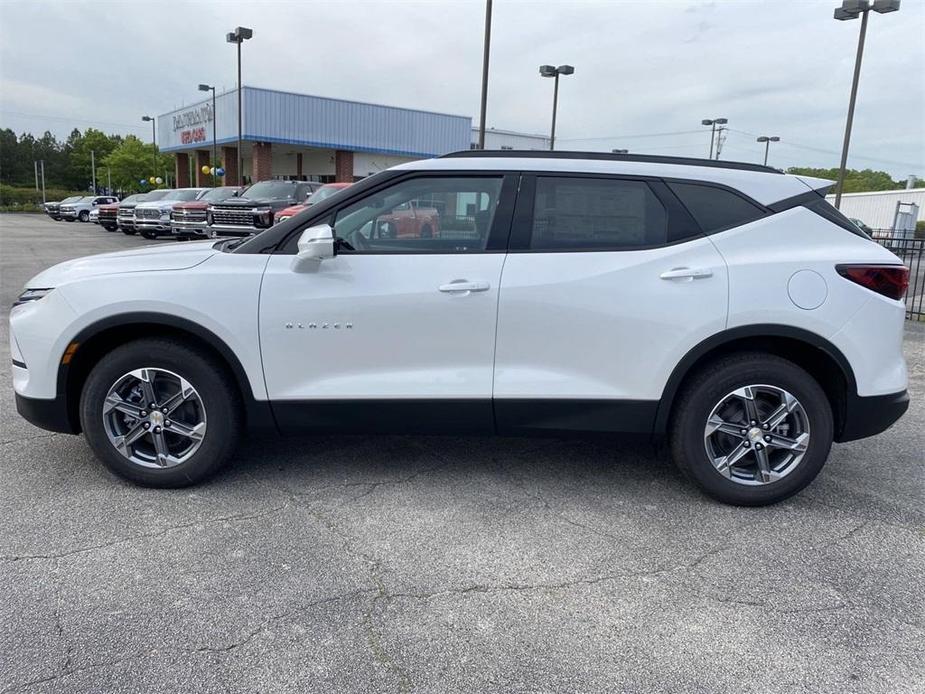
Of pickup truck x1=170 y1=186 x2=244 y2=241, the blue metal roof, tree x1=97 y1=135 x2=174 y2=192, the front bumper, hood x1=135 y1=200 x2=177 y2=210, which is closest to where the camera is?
pickup truck x1=170 y1=186 x2=244 y2=241

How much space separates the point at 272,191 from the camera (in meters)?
18.1

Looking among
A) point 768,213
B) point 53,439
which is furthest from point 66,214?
point 768,213

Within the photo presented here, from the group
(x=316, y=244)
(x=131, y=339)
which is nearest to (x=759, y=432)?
(x=316, y=244)

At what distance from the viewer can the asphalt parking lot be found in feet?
8.04

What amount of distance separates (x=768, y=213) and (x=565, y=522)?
75.3 inches

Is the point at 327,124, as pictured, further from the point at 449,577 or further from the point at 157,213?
the point at 449,577

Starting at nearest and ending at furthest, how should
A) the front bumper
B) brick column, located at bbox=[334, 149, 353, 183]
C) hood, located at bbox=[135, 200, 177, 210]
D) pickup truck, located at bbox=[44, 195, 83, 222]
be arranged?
1. the front bumper
2. hood, located at bbox=[135, 200, 177, 210]
3. brick column, located at bbox=[334, 149, 353, 183]
4. pickup truck, located at bbox=[44, 195, 83, 222]

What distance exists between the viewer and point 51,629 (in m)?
2.61

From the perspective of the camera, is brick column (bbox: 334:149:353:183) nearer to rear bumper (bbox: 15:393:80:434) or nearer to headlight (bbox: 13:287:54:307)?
headlight (bbox: 13:287:54:307)

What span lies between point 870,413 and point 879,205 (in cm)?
5032

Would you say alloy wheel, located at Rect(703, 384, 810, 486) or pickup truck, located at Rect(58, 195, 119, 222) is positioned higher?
pickup truck, located at Rect(58, 195, 119, 222)

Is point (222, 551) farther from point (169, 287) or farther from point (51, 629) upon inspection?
point (169, 287)

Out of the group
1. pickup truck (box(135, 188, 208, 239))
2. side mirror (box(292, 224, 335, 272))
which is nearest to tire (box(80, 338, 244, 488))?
side mirror (box(292, 224, 335, 272))

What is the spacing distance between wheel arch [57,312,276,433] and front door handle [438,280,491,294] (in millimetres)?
1126
